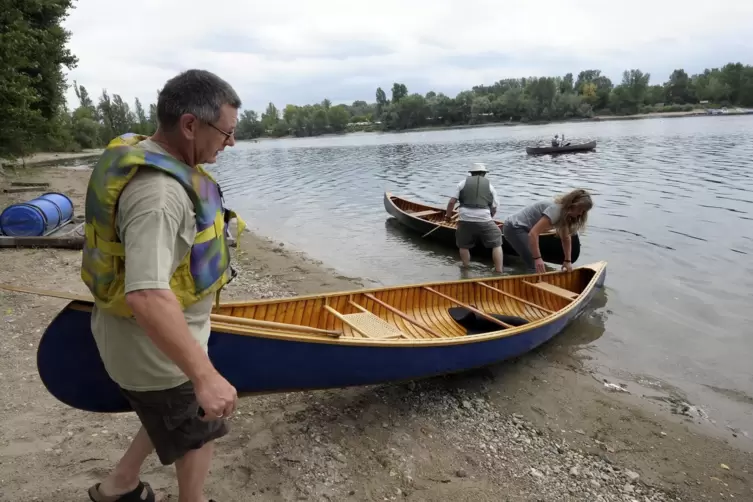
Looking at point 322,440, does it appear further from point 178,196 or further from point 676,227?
point 676,227

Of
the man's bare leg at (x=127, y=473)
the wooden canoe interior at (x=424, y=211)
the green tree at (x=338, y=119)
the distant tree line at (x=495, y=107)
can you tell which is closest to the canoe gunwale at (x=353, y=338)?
the man's bare leg at (x=127, y=473)

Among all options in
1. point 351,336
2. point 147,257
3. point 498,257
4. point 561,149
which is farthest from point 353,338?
point 561,149

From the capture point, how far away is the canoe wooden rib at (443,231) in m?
10.5

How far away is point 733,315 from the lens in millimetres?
8078

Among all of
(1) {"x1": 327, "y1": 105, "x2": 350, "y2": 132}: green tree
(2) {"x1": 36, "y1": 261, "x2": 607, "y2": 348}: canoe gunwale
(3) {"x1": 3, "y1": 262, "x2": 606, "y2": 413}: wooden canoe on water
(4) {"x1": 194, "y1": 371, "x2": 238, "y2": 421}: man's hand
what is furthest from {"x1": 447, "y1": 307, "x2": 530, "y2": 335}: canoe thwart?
(1) {"x1": 327, "y1": 105, "x2": 350, "y2": 132}: green tree

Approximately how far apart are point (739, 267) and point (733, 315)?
3.14m

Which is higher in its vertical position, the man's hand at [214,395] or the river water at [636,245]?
the man's hand at [214,395]

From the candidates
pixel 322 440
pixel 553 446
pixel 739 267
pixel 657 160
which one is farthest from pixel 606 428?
pixel 657 160

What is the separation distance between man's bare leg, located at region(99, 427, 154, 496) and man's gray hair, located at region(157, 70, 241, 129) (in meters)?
1.92

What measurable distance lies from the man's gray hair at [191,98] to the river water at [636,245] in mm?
5976

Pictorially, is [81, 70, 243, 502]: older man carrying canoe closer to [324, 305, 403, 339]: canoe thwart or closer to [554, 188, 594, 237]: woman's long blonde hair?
[324, 305, 403, 339]: canoe thwart

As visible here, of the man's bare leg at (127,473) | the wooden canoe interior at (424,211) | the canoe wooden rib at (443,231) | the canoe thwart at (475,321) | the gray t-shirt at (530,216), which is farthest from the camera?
A: the wooden canoe interior at (424,211)

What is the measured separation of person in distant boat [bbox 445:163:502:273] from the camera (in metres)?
9.62

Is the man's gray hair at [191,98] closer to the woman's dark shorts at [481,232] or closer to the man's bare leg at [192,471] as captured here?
the man's bare leg at [192,471]
